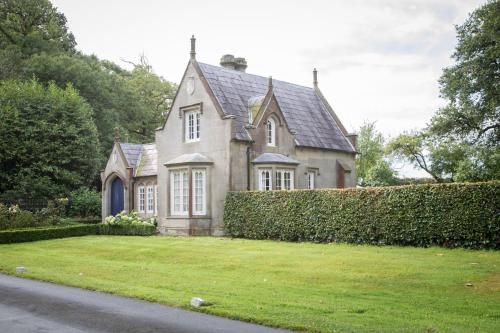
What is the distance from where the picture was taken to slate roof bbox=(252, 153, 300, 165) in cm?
2921

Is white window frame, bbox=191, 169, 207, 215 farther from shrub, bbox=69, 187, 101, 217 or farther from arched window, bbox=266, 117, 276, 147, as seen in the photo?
shrub, bbox=69, 187, 101, 217

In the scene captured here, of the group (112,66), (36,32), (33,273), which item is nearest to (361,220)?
(33,273)

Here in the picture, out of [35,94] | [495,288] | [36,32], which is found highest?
[36,32]

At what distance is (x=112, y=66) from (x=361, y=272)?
6050 centimetres

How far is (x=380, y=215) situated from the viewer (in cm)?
2144

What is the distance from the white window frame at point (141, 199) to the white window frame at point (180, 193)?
21.1ft

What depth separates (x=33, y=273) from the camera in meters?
→ 15.0

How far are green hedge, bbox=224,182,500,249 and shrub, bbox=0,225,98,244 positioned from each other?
827 centimetres

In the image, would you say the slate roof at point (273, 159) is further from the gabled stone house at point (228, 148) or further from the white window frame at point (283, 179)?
the white window frame at point (283, 179)

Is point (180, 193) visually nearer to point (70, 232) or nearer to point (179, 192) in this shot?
point (179, 192)

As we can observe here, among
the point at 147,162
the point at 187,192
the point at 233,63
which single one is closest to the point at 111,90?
the point at 147,162

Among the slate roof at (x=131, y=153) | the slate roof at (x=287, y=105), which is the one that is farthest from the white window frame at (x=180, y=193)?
the slate roof at (x=131, y=153)

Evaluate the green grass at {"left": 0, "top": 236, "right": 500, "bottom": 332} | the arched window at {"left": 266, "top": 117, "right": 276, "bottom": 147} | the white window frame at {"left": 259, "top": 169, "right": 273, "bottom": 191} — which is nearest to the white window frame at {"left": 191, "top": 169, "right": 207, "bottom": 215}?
the white window frame at {"left": 259, "top": 169, "right": 273, "bottom": 191}

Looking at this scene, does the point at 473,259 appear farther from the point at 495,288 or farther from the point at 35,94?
the point at 35,94
